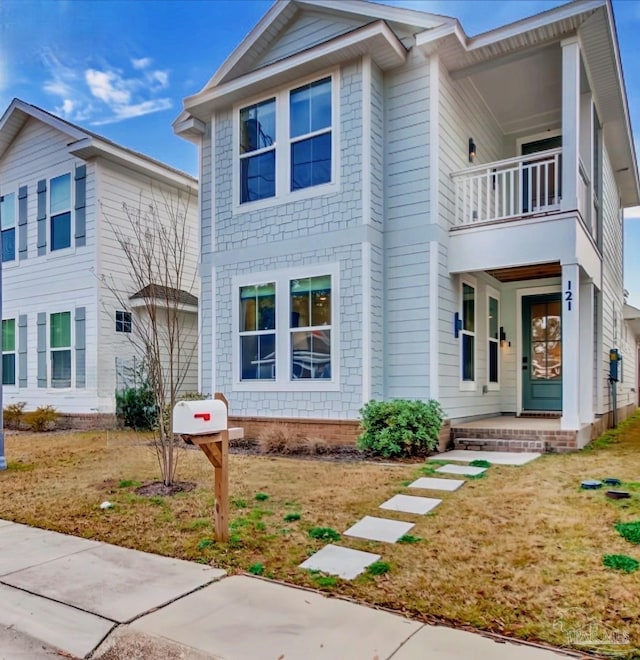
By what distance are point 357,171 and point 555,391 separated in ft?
19.2

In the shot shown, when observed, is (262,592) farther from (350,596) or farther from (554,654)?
(554,654)

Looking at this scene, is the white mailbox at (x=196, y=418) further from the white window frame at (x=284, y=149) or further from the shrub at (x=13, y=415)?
the shrub at (x=13, y=415)

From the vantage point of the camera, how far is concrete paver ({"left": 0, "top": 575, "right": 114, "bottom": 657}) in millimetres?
2812

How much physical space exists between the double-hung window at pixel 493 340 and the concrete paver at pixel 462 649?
8.05 meters

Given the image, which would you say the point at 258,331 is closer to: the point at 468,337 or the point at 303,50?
the point at 468,337

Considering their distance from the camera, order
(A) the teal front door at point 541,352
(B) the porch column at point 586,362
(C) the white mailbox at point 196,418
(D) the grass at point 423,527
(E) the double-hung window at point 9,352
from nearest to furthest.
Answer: (D) the grass at point 423,527 < (C) the white mailbox at point 196,418 < (B) the porch column at point 586,362 < (A) the teal front door at point 541,352 < (E) the double-hung window at point 9,352

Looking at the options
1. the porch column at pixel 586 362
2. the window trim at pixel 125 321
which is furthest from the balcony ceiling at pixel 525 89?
the window trim at pixel 125 321

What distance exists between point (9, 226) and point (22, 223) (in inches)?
24.0

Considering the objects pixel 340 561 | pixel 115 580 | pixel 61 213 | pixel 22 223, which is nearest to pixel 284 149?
pixel 61 213

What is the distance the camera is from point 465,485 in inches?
228

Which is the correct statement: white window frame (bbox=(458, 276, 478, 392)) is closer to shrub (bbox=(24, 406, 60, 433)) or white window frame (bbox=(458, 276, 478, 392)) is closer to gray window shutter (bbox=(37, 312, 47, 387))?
shrub (bbox=(24, 406, 60, 433))

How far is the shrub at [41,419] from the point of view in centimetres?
1226

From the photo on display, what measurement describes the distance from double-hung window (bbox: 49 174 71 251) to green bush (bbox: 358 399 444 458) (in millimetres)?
9265

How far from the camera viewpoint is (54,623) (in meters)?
3.02
